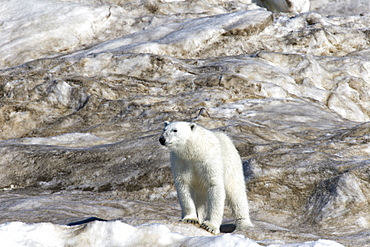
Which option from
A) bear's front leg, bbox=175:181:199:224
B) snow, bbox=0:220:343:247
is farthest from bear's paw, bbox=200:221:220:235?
snow, bbox=0:220:343:247

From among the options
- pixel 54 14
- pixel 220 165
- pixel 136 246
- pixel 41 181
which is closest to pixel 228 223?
pixel 220 165

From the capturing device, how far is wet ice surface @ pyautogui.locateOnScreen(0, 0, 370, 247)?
12461 mm

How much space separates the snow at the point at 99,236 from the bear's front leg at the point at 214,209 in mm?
2208

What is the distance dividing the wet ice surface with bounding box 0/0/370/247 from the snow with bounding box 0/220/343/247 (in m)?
0.02

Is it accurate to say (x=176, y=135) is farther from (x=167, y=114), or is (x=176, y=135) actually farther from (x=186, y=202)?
(x=167, y=114)

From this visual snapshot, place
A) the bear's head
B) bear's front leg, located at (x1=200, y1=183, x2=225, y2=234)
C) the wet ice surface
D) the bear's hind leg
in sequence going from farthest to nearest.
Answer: the wet ice surface < the bear's hind leg < the bear's head < bear's front leg, located at (x1=200, y1=183, x2=225, y2=234)

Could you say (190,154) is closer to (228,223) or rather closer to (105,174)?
(228,223)

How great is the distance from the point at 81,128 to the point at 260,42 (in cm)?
1860

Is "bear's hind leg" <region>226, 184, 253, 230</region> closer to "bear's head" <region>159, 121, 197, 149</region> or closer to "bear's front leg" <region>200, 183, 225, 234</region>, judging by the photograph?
"bear's front leg" <region>200, 183, 225, 234</region>

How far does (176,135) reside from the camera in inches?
385

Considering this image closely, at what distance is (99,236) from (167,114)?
59.2 feet

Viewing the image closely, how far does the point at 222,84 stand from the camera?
98.7 feet

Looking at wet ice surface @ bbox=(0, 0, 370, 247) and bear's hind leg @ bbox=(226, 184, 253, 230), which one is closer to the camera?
bear's hind leg @ bbox=(226, 184, 253, 230)

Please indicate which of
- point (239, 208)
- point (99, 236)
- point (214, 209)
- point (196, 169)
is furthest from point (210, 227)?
point (99, 236)
